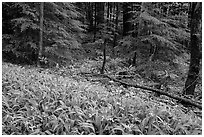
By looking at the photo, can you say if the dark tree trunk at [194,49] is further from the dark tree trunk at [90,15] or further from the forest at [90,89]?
the dark tree trunk at [90,15]

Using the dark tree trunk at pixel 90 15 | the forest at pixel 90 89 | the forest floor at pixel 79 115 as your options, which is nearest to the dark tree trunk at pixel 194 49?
the forest at pixel 90 89

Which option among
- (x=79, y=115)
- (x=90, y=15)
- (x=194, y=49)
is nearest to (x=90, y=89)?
(x=79, y=115)

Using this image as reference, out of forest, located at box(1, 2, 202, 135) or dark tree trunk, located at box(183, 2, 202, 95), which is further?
dark tree trunk, located at box(183, 2, 202, 95)

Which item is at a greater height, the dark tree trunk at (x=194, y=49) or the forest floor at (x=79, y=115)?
the dark tree trunk at (x=194, y=49)

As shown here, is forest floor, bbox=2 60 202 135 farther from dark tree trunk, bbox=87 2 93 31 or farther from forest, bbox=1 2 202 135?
dark tree trunk, bbox=87 2 93 31

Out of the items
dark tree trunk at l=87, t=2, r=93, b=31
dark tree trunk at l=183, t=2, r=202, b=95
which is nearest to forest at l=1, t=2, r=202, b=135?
dark tree trunk at l=183, t=2, r=202, b=95

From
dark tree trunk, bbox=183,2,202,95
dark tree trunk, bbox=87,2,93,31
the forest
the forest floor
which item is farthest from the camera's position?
dark tree trunk, bbox=87,2,93,31

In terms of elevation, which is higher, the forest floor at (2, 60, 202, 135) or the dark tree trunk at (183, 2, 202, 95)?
the dark tree trunk at (183, 2, 202, 95)

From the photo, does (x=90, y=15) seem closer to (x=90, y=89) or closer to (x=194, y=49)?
(x=194, y=49)

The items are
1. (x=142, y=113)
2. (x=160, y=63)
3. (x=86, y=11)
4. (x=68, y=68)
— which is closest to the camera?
(x=142, y=113)

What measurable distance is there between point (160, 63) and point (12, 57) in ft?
29.0

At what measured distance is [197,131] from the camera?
4863 mm

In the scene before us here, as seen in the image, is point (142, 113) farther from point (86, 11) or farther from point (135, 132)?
point (86, 11)

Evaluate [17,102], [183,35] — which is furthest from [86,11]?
[17,102]
